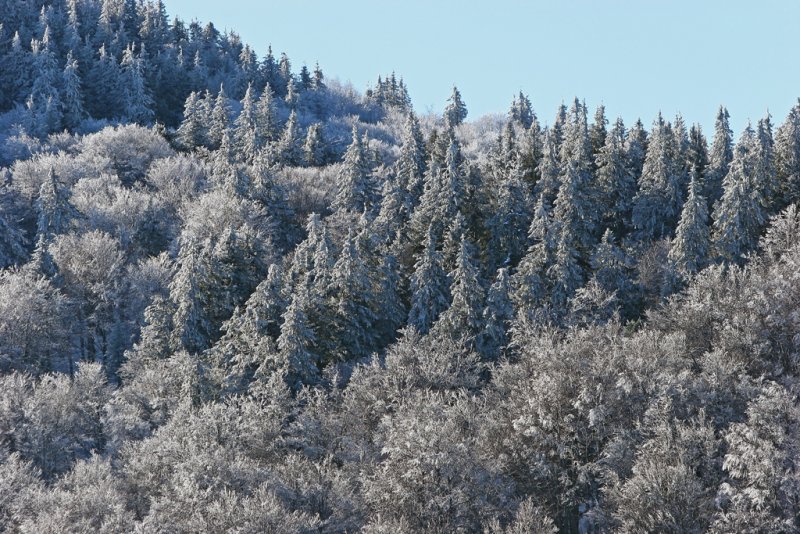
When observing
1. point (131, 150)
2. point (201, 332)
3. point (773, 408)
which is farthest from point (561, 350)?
point (131, 150)

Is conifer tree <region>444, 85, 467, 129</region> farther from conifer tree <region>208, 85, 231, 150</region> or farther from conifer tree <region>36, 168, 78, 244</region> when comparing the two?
conifer tree <region>36, 168, 78, 244</region>

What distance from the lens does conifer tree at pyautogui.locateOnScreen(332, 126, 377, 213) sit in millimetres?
82875

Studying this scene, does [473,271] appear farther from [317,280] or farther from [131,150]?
[131,150]

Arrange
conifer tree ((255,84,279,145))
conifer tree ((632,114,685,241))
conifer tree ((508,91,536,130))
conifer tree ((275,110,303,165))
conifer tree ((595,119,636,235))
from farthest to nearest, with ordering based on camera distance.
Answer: conifer tree ((508,91,536,130)), conifer tree ((255,84,279,145)), conifer tree ((275,110,303,165)), conifer tree ((595,119,636,235)), conifer tree ((632,114,685,241))

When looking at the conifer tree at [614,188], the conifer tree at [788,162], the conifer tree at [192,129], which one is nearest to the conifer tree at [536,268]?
the conifer tree at [614,188]

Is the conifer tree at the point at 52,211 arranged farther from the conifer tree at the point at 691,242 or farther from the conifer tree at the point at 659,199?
the conifer tree at the point at 691,242

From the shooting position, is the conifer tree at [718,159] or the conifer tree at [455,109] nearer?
the conifer tree at [718,159]

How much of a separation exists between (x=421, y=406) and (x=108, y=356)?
109 ft

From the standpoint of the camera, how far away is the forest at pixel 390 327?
37219 mm

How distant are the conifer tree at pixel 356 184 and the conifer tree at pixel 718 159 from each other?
3231cm

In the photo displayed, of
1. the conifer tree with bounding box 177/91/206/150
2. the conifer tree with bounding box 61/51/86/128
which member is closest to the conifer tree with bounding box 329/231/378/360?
the conifer tree with bounding box 177/91/206/150

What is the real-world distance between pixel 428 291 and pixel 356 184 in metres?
23.0

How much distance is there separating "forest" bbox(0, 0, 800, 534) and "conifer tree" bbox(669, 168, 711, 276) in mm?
176

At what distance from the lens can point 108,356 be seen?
6712cm
